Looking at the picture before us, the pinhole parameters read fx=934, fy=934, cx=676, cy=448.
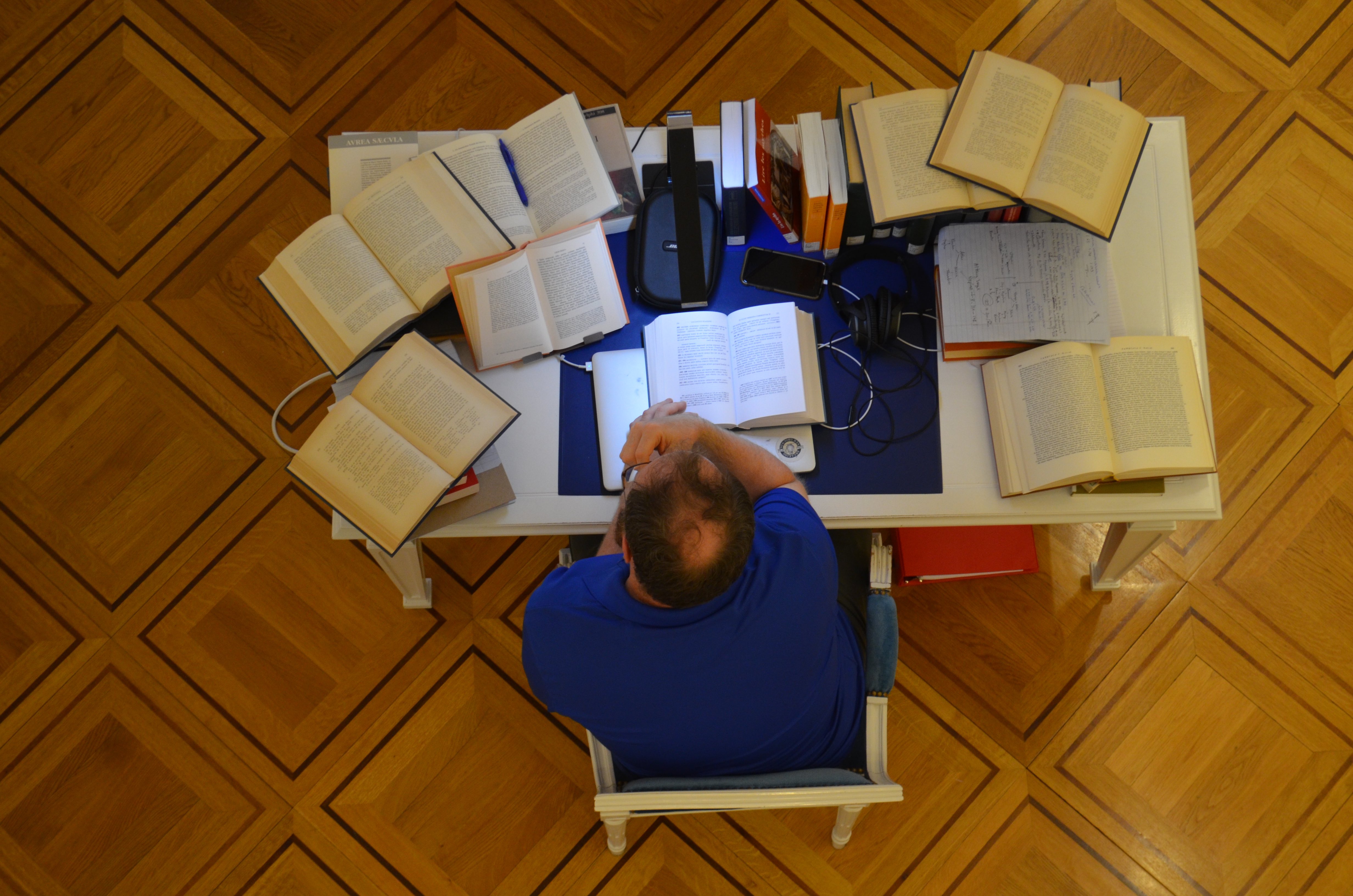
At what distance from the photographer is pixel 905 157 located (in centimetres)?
166

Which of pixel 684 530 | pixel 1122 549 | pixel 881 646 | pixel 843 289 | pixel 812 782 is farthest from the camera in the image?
pixel 1122 549

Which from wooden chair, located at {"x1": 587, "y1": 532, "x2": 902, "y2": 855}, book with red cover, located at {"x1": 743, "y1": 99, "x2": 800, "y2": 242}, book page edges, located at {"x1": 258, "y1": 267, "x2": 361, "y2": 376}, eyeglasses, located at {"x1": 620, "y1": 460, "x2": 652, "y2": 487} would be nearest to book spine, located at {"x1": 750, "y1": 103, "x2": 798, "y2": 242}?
book with red cover, located at {"x1": 743, "y1": 99, "x2": 800, "y2": 242}

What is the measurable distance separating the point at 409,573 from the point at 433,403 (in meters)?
0.66

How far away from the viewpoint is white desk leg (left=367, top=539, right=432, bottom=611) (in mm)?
2018

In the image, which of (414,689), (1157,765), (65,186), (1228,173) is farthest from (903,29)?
(65,186)

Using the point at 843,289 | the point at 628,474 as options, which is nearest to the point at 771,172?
the point at 843,289

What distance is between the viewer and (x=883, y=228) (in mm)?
1831

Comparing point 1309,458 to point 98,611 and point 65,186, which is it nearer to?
point 98,611

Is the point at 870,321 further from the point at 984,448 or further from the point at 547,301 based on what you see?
the point at 547,301

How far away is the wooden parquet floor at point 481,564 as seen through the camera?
2240 millimetres

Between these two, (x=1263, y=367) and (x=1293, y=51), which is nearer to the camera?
(x=1263, y=367)

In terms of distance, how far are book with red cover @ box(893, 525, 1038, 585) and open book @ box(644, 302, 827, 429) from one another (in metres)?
0.60

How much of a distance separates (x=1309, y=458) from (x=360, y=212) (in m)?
2.37

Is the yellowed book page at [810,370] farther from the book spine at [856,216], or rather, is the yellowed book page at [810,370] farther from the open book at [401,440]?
the open book at [401,440]
